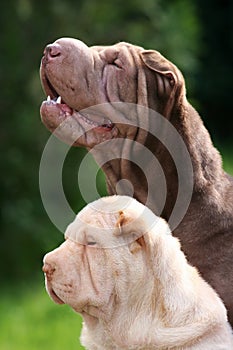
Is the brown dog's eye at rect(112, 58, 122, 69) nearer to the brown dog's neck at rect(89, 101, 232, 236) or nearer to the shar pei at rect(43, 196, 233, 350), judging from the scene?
the brown dog's neck at rect(89, 101, 232, 236)

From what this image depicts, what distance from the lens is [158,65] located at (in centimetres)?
538

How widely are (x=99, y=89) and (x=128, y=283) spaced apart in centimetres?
116

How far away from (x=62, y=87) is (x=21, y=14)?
5580 mm

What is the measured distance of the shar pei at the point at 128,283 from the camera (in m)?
4.48

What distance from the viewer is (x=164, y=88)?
5332mm

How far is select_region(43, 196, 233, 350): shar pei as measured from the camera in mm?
4480

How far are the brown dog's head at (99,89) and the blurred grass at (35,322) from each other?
4.29m

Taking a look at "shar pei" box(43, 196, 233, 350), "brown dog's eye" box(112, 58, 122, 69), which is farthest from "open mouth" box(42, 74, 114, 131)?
"shar pei" box(43, 196, 233, 350)

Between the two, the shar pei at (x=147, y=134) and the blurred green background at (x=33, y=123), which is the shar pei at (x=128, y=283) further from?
the blurred green background at (x=33, y=123)

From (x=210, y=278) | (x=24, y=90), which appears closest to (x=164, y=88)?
(x=210, y=278)

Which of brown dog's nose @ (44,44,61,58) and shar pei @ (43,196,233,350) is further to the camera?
brown dog's nose @ (44,44,61,58)

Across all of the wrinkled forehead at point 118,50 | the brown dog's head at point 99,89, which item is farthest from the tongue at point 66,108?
the wrinkled forehead at point 118,50

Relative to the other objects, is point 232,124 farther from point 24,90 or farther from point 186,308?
point 186,308

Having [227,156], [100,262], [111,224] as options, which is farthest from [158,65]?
[227,156]
